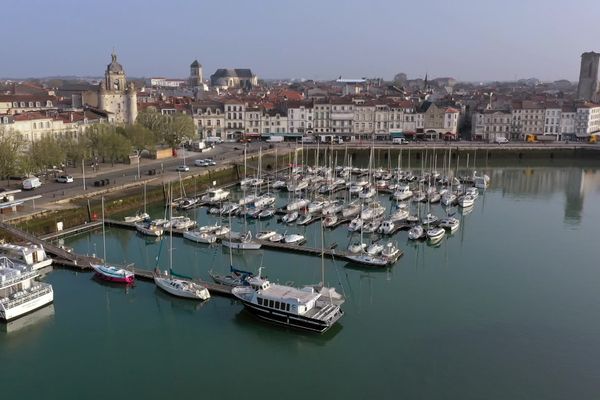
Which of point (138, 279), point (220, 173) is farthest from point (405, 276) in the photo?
point (220, 173)

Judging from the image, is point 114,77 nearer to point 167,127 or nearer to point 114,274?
point 167,127

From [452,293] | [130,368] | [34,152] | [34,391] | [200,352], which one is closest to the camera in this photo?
[34,391]

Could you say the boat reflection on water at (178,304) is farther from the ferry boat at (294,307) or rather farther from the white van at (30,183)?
the white van at (30,183)

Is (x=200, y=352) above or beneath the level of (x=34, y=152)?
beneath

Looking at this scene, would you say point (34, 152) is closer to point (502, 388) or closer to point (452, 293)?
point (452, 293)

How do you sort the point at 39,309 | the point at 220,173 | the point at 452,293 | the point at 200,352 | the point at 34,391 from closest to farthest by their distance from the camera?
the point at 34,391 < the point at 200,352 < the point at 39,309 < the point at 452,293 < the point at 220,173

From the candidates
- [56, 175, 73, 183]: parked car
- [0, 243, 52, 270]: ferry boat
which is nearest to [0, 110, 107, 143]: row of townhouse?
[56, 175, 73, 183]: parked car

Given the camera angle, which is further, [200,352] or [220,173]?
[220,173]

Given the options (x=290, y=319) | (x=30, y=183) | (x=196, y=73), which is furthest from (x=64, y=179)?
(x=196, y=73)
